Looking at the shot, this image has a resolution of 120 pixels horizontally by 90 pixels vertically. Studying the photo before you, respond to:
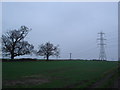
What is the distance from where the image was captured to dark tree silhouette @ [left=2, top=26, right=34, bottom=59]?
2303 inches

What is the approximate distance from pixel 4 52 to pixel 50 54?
29.5 metres

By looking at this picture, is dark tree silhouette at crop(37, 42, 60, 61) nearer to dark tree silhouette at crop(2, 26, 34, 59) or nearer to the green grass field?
dark tree silhouette at crop(2, 26, 34, 59)

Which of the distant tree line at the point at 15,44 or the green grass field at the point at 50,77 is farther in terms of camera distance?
the distant tree line at the point at 15,44

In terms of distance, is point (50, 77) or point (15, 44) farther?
point (15, 44)

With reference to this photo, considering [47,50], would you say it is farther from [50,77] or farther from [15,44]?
[50,77]

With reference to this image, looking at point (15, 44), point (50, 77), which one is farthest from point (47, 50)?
point (50, 77)

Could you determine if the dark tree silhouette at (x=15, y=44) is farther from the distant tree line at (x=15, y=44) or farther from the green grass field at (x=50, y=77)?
the green grass field at (x=50, y=77)

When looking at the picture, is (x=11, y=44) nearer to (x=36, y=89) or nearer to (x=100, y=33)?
(x=100, y=33)

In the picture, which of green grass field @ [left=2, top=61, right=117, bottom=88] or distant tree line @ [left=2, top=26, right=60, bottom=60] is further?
distant tree line @ [left=2, top=26, right=60, bottom=60]

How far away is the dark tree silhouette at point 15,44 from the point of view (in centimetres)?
5850

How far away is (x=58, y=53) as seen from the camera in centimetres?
8669

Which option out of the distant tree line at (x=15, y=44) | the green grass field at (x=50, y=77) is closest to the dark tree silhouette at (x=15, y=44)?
the distant tree line at (x=15, y=44)

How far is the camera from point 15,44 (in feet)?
195

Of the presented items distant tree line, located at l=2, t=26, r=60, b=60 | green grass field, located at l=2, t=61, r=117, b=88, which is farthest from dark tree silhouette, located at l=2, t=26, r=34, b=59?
green grass field, located at l=2, t=61, r=117, b=88
